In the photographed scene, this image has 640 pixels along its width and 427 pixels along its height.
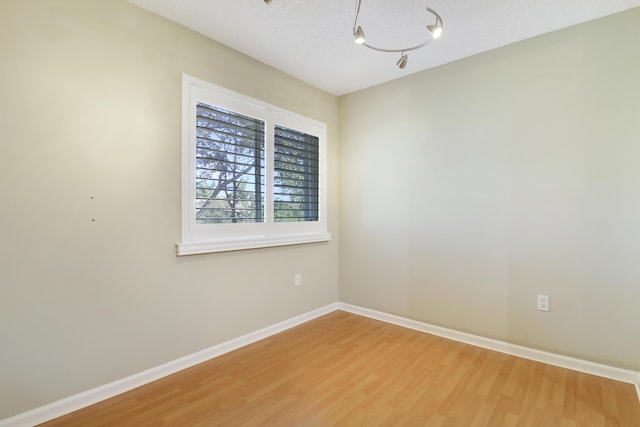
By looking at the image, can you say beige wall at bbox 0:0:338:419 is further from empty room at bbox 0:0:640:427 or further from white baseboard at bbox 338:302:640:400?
white baseboard at bbox 338:302:640:400

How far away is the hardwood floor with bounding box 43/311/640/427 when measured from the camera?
168 cm

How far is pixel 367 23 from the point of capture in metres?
2.14

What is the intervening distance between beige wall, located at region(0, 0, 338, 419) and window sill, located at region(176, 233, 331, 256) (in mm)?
71

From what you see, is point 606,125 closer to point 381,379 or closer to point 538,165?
point 538,165

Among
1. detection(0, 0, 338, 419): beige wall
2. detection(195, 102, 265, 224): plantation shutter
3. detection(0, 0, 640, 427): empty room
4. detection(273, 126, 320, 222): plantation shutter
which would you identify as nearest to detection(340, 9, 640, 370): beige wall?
detection(0, 0, 640, 427): empty room

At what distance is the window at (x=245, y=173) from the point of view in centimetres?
224

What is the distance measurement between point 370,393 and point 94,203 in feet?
6.68

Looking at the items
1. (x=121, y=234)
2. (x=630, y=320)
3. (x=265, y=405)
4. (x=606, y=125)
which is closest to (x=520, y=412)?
(x=630, y=320)

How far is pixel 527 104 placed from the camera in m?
2.35

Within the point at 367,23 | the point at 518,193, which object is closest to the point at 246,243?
the point at 367,23

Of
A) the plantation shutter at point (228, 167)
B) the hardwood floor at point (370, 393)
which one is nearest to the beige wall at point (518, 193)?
the hardwood floor at point (370, 393)

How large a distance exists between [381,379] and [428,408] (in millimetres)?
371

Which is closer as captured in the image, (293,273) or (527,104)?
(527,104)

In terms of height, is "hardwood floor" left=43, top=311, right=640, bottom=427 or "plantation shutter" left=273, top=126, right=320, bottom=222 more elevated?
"plantation shutter" left=273, top=126, right=320, bottom=222
